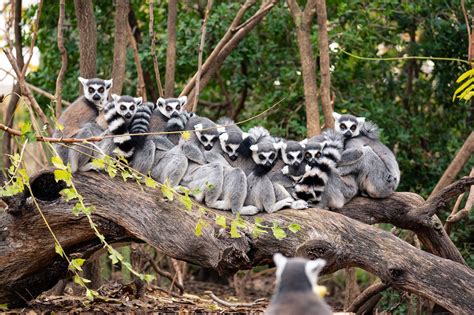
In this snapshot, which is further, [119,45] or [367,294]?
→ [119,45]

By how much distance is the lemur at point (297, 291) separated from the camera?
2906 millimetres

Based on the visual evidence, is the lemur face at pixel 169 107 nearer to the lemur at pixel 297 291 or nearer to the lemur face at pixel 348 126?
the lemur face at pixel 348 126

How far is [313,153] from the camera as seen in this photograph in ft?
A: 20.6

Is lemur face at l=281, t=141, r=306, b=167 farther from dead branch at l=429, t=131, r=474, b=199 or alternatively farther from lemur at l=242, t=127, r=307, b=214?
dead branch at l=429, t=131, r=474, b=199

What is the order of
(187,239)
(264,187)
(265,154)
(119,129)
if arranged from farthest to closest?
1. (265,154)
2. (264,187)
3. (119,129)
4. (187,239)

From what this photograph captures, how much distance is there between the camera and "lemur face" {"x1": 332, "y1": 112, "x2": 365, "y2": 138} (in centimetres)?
685

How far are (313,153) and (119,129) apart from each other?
1.63m

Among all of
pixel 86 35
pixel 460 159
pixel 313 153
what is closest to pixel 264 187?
pixel 313 153

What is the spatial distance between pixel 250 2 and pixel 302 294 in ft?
17.6

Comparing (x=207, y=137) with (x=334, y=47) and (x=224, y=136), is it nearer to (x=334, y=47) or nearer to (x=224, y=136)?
(x=224, y=136)

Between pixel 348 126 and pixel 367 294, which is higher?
pixel 348 126

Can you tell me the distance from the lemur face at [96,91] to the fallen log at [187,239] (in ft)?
3.14

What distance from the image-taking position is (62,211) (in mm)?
5785

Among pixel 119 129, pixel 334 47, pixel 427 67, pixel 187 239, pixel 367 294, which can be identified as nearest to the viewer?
pixel 187 239
